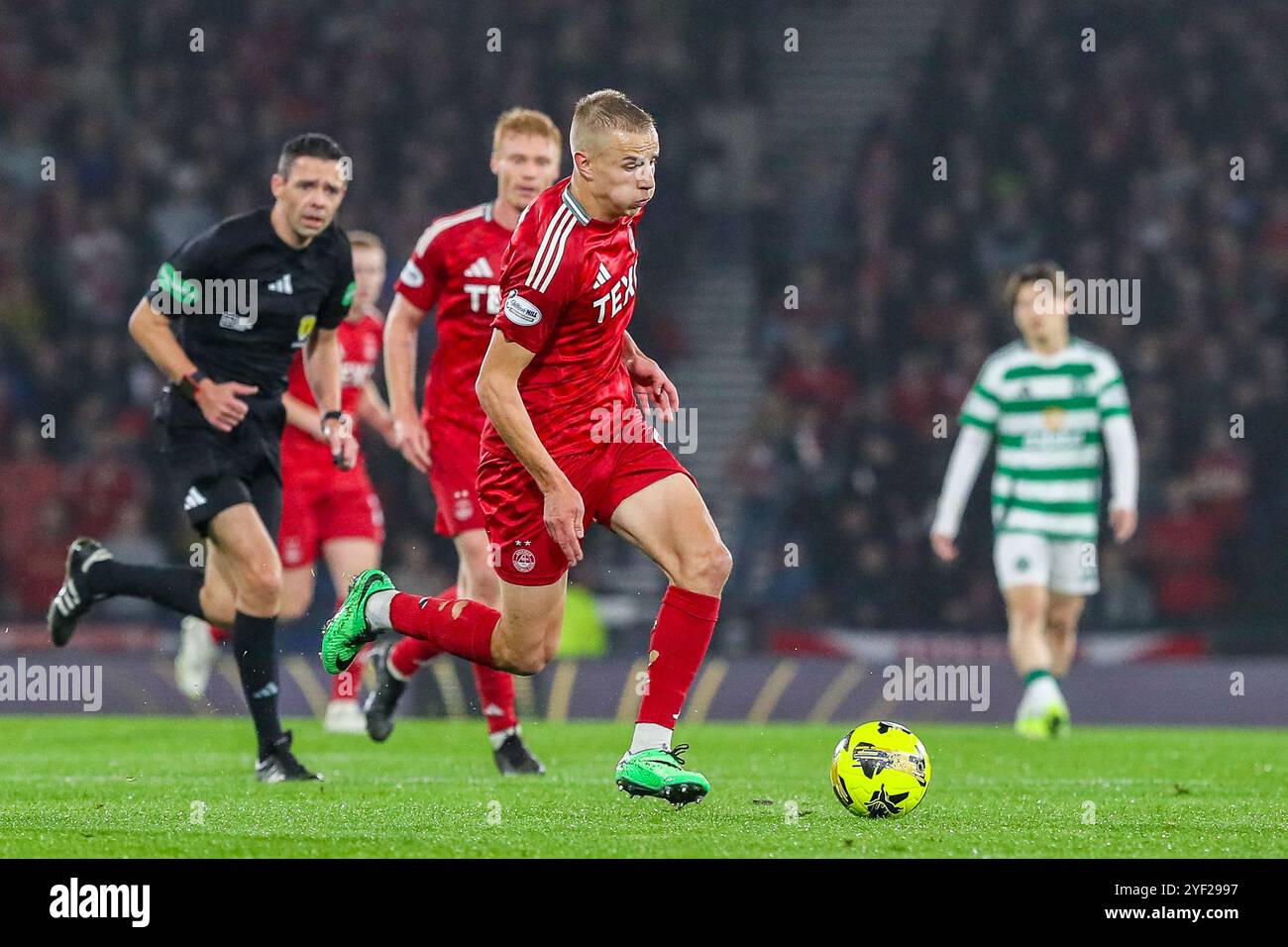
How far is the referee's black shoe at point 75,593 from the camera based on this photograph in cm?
898

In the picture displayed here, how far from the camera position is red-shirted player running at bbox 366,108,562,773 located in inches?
316

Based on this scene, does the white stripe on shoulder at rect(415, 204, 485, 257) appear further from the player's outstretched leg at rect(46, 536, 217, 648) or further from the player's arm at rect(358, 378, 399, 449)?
the player's arm at rect(358, 378, 399, 449)

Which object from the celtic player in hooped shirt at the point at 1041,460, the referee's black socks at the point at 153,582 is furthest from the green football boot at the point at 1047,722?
the referee's black socks at the point at 153,582

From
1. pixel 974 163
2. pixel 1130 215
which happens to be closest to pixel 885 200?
pixel 974 163

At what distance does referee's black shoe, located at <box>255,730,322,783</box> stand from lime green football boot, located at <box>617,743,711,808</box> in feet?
6.24

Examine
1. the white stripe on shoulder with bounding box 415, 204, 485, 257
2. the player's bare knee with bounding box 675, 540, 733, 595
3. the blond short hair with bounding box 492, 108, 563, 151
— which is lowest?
the player's bare knee with bounding box 675, 540, 733, 595

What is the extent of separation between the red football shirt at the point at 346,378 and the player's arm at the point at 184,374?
2.79 metres

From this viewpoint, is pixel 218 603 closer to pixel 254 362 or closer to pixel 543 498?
pixel 254 362

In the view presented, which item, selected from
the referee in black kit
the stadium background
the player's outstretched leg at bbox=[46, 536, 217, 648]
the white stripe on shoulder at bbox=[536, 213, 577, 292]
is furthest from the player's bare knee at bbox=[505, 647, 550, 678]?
the stadium background

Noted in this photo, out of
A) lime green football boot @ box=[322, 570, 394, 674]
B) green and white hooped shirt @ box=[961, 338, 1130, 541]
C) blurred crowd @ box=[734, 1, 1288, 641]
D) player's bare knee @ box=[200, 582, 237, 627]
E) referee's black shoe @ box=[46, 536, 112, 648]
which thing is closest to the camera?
lime green football boot @ box=[322, 570, 394, 674]

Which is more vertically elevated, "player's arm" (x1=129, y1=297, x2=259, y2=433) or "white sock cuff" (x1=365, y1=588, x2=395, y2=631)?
"player's arm" (x1=129, y1=297, x2=259, y2=433)

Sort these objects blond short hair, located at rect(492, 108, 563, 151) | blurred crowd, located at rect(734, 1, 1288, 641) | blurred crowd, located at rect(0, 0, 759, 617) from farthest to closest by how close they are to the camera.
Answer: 1. blurred crowd, located at rect(0, 0, 759, 617)
2. blurred crowd, located at rect(734, 1, 1288, 641)
3. blond short hair, located at rect(492, 108, 563, 151)

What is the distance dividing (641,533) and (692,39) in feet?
45.4
